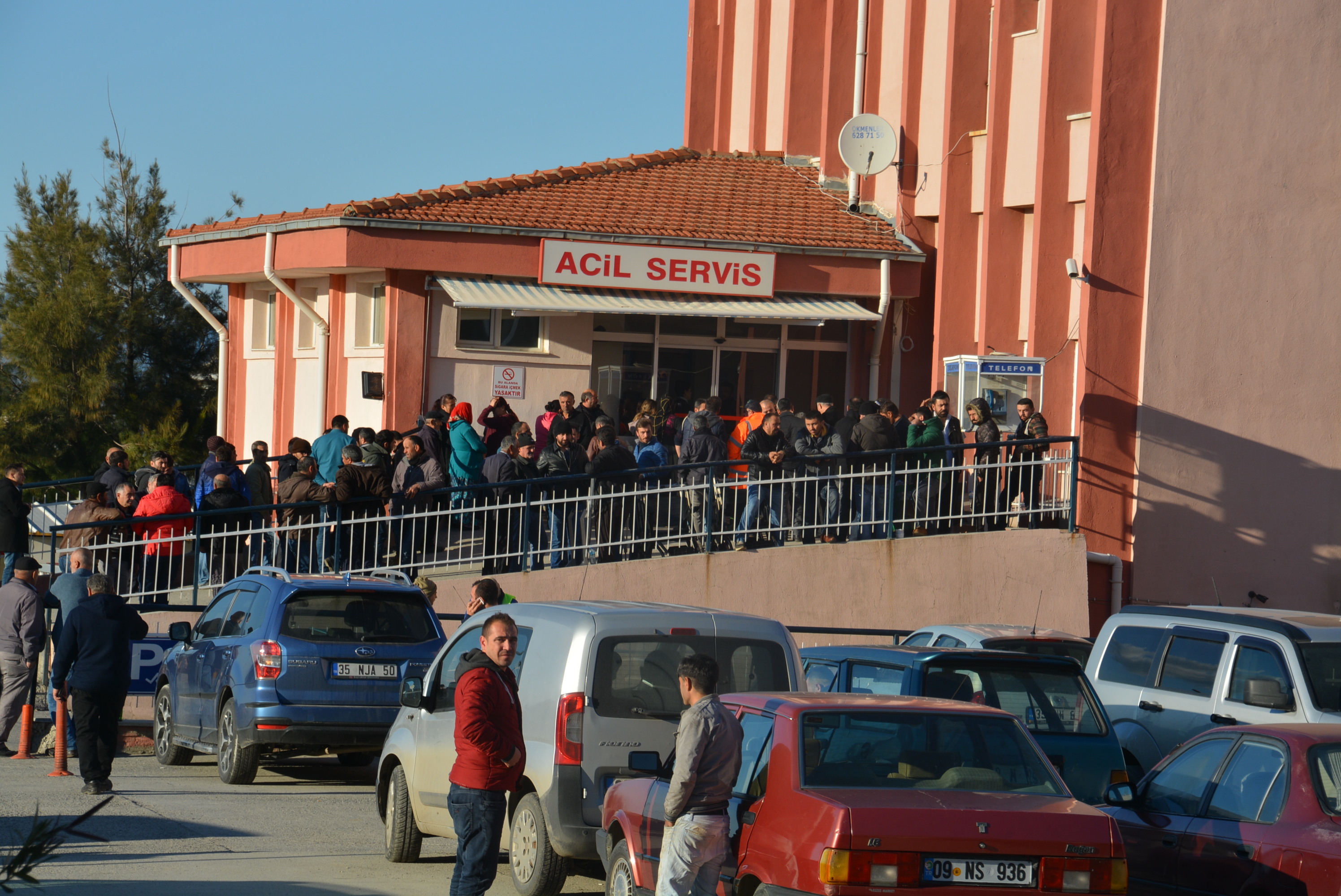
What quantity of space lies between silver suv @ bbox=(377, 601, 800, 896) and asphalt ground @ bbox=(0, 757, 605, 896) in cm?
66

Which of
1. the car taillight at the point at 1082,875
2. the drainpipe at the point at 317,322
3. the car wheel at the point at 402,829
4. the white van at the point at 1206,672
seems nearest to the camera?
the car taillight at the point at 1082,875

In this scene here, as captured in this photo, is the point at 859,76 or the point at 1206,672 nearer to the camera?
the point at 1206,672

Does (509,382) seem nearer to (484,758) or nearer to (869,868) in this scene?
(484,758)

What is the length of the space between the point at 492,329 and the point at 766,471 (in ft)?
16.3

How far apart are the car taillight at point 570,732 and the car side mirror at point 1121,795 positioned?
2.76m

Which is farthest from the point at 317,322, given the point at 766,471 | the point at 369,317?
the point at 766,471

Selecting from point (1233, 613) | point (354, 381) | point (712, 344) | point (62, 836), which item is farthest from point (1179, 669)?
point (354, 381)

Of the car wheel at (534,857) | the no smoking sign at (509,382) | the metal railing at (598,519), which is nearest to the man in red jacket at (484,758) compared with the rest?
the car wheel at (534,857)

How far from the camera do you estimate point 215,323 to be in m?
23.6

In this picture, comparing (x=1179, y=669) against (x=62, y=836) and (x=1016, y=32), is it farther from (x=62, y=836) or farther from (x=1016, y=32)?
(x=1016, y=32)

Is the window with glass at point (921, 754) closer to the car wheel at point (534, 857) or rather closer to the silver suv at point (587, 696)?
the silver suv at point (587, 696)

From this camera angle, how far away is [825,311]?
2091 centimetres

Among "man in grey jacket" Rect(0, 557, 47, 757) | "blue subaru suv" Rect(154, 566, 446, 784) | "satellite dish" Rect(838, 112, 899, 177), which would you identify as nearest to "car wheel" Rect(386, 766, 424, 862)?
"blue subaru suv" Rect(154, 566, 446, 784)

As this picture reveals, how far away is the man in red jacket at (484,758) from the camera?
691cm
